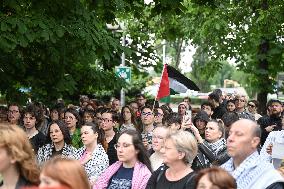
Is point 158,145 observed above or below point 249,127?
below

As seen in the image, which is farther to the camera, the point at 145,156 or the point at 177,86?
the point at 177,86

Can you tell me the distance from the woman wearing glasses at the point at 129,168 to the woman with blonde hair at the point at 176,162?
58 cm

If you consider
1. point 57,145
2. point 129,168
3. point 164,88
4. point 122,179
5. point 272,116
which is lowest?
point 122,179

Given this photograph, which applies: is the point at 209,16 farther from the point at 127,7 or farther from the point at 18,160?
the point at 18,160

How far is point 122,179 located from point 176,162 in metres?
0.93

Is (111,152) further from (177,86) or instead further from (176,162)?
(177,86)

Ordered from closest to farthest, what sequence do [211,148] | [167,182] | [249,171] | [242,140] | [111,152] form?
[249,171]
[242,140]
[167,182]
[211,148]
[111,152]

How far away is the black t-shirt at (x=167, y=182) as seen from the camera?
19.4 ft

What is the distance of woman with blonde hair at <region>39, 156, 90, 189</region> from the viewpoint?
348 centimetres

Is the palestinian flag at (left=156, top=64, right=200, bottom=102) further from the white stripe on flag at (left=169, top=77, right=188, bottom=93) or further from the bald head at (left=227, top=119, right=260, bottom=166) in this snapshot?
the bald head at (left=227, top=119, right=260, bottom=166)

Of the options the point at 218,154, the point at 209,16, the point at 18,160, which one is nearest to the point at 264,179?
the point at 18,160

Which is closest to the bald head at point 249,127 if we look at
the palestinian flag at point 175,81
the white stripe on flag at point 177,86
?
the palestinian flag at point 175,81

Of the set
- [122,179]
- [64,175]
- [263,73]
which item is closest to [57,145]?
[122,179]

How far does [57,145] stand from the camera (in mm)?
9023
